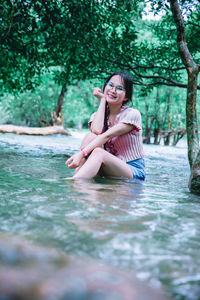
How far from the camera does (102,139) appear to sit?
3709mm

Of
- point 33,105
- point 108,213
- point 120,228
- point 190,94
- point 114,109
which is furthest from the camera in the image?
point 33,105

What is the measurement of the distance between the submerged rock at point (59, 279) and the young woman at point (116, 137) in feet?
8.03

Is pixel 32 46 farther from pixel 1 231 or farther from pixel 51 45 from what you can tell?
pixel 1 231

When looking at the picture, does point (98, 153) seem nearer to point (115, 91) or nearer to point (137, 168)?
point (137, 168)

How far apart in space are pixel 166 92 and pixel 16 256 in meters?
21.1

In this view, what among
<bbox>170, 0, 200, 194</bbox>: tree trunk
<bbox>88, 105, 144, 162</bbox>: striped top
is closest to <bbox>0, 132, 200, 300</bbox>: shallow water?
<bbox>88, 105, 144, 162</bbox>: striped top

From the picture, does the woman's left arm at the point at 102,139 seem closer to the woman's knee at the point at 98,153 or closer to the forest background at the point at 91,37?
the woman's knee at the point at 98,153

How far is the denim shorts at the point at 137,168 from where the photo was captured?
12.6 feet

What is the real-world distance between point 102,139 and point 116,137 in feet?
1.27

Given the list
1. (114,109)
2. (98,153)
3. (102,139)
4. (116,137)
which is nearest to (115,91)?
(114,109)

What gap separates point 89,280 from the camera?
88 centimetres

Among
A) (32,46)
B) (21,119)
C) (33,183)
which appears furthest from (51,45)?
(21,119)

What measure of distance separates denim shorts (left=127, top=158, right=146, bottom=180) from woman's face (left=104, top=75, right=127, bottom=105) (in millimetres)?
841

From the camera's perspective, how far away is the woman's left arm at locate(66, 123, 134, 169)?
3.51 metres
